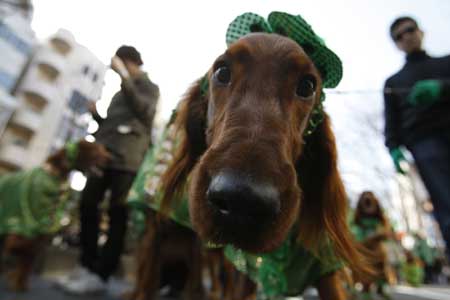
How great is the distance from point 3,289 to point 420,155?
373 cm

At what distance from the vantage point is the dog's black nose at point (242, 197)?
777mm

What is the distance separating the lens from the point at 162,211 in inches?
70.9

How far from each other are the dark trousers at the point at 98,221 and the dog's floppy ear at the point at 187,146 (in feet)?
4.75

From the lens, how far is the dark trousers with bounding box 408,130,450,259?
7.70 ft

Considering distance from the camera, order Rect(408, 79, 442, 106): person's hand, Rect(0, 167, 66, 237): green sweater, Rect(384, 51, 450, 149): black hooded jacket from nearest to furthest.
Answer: Rect(408, 79, 442, 106): person's hand → Rect(384, 51, 450, 149): black hooded jacket → Rect(0, 167, 66, 237): green sweater

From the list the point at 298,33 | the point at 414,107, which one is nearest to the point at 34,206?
the point at 298,33

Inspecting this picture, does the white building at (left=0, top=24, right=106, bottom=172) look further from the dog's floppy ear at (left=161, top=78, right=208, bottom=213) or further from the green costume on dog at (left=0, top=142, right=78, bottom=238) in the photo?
the dog's floppy ear at (left=161, top=78, right=208, bottom=213)

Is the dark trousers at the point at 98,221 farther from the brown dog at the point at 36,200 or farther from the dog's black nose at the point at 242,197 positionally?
the dog's black nose at the point at 242,197

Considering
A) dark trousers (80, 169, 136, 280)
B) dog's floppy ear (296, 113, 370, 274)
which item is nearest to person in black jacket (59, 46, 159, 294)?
dark trousers (80, 169, 136, 280)

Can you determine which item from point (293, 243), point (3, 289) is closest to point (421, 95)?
point (293, 243)

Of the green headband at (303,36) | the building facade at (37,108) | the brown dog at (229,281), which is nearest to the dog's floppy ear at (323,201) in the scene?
the green headband at (303,36)

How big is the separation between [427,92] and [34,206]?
3.91m

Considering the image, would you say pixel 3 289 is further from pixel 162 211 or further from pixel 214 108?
pixel 214 108

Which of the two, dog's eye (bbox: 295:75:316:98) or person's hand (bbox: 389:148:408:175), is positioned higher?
person's hand (bbox: 389:148:408:175)
